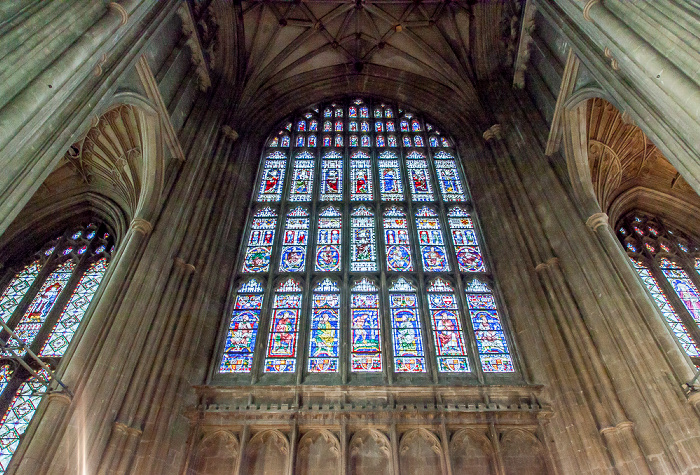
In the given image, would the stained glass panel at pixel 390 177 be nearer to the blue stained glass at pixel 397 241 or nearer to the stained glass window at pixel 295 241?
the blue stained glass at pixel 397 241

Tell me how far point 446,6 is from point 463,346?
451 inches

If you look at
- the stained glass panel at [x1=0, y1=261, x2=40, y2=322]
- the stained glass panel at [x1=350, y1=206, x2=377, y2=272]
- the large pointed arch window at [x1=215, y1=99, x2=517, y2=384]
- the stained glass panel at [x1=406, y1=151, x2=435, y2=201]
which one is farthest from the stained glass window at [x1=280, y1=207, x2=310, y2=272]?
the stained glass panel at [x1=0, y1=261, x2=40, y2=322]

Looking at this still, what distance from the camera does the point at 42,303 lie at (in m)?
11.0

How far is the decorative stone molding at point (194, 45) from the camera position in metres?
12.5

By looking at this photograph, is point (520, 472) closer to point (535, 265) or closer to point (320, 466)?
point (320, 466)

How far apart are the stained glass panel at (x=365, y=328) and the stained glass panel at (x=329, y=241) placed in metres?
0.86

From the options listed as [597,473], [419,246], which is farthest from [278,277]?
[597,473]

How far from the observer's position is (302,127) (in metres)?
16.7

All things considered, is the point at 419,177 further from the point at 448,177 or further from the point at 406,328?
the point at 406,328

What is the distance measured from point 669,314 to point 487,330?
361 cm

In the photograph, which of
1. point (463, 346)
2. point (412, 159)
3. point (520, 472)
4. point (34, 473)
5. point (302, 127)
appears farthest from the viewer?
point (302, 127)

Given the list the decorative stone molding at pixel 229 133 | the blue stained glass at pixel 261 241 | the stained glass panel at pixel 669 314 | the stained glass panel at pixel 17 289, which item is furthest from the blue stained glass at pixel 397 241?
the stained glass panel at pixel 17 289

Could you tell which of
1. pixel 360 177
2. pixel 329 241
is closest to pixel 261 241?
pixel 329 241

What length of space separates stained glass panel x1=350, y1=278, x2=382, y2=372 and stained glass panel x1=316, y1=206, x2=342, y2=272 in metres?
0.86
